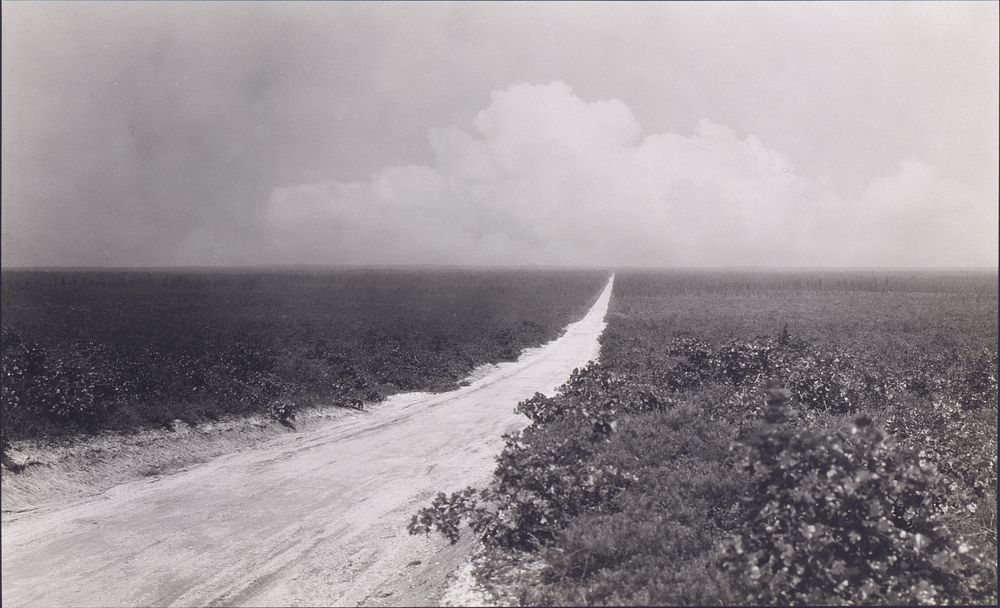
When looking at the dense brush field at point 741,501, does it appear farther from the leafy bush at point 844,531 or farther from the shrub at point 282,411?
the shrub at point 282,411

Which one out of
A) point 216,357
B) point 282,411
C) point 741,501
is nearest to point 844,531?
point 741,501

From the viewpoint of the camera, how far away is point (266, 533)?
7.05 meters

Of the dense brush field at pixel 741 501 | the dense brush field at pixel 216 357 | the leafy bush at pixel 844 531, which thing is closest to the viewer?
the leafy bush at pixel 844 531

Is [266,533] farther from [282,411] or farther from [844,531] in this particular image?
[844,531]

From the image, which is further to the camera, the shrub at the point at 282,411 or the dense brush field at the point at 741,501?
the shrub at the point at 282,411

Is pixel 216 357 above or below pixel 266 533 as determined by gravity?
above

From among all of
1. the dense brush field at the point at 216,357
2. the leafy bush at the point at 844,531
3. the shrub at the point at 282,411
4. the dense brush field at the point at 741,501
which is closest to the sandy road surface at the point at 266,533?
the dense brush field at the point at 741,501

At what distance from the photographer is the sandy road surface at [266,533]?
226 inches

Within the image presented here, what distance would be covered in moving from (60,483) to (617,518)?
9.21 m

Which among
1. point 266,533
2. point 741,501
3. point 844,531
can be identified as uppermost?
point 844,531

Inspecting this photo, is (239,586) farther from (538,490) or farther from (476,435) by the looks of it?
(476,435)

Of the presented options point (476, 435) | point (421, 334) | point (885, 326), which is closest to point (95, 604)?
point (476, 435)

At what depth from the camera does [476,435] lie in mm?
11625

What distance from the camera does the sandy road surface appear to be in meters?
5.74
